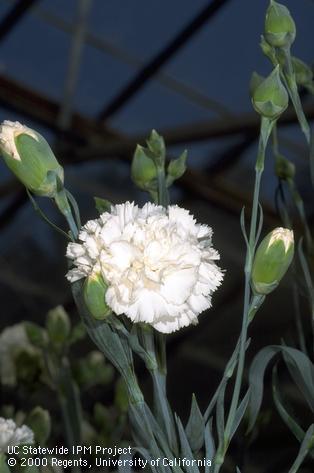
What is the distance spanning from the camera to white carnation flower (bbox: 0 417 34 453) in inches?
21.1

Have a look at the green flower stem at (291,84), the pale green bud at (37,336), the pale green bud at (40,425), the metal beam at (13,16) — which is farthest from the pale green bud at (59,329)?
the metal beam at (13,16)

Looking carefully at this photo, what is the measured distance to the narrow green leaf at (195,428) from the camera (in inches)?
19.0

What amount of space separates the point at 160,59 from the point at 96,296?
315 cm

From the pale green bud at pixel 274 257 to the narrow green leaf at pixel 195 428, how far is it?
7 centimetres

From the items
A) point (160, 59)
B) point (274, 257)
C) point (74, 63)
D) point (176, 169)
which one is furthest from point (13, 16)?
point (274, 257)

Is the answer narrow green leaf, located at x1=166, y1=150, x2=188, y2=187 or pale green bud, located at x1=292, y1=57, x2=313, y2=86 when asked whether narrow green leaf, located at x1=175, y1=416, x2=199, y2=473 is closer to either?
narrow green leaf, located at x1=166, y1=150, x2=188, y2=187

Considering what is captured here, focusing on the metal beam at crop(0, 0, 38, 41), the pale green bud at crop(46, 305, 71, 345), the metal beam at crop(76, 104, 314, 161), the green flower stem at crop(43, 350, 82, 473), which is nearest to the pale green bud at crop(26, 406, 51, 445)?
the green flower stem at crop(43, 350, 82, 473)

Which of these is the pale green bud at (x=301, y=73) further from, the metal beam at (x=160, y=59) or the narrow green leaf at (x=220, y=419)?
the metal beam at (x=160, y=59)

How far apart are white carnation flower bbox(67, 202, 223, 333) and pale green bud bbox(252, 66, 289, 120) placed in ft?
0.33

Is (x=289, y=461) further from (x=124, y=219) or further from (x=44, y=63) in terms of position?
(x=44, y=63)

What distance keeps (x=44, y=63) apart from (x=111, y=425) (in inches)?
111

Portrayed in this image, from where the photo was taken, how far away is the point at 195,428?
485 millimetres

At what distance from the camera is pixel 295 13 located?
3.00 meters

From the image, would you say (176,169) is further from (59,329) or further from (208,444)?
(59,329)
